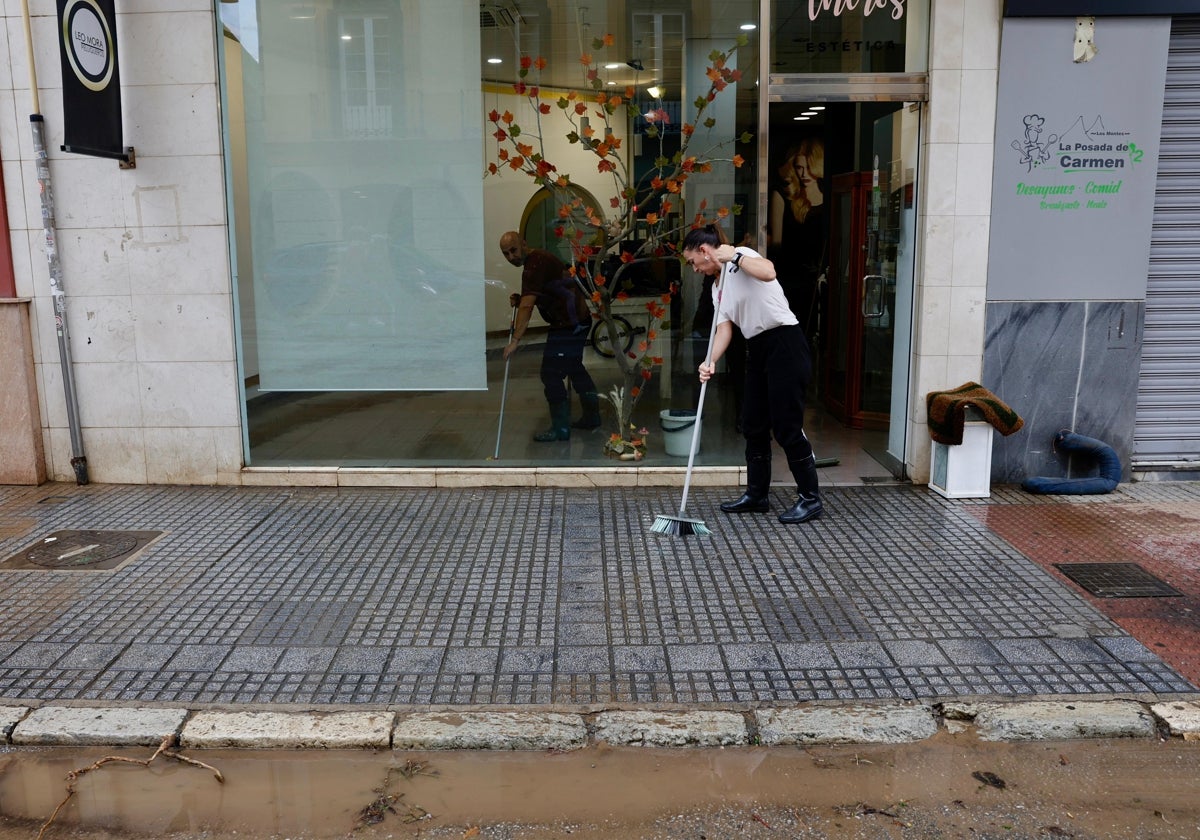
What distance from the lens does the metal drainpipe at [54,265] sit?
23.8ft

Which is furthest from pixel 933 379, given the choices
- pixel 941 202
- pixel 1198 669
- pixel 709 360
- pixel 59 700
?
pixel 59 700

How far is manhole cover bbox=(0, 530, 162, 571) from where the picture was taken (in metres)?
6.09

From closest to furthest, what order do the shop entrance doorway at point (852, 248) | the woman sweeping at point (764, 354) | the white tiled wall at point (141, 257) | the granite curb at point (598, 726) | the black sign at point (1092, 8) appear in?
the granite curb at point (598, 726), the woman sweeping at point (764, 354), the black sign at point (1092, 8), the white tiled wall at point (141, 257), the shop entrance doorway at point (852, 248)

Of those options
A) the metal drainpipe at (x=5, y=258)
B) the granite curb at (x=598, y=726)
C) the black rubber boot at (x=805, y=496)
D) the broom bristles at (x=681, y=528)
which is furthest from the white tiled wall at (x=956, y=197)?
the metal drainpipe at (x=5, y=258)

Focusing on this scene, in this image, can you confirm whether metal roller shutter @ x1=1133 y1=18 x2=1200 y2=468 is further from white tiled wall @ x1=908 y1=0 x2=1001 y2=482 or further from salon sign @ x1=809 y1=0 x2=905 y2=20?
salon sign @ x1=809 y1=0 x2=905 y2=20

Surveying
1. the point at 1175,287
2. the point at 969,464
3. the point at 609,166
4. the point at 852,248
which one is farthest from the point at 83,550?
the point at 1175,287

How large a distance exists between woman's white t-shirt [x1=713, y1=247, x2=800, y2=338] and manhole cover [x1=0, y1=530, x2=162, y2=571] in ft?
13.8

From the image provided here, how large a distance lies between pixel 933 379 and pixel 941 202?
1.33 meters

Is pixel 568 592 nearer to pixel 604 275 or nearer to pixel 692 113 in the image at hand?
pixel 604 275

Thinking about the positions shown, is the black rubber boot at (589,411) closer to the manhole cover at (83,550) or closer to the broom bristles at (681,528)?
the broom bristles at (681,528)

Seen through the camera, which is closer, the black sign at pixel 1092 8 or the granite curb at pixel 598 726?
the granite curb at pixel 598 726

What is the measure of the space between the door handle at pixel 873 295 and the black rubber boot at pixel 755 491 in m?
2.87

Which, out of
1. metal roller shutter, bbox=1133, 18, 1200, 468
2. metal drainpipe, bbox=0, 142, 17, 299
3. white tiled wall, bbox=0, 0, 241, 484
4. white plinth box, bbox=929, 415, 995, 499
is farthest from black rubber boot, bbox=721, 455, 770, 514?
metal drainpipe, bbox=0, 142, 17, 299

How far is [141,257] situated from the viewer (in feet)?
25.0
